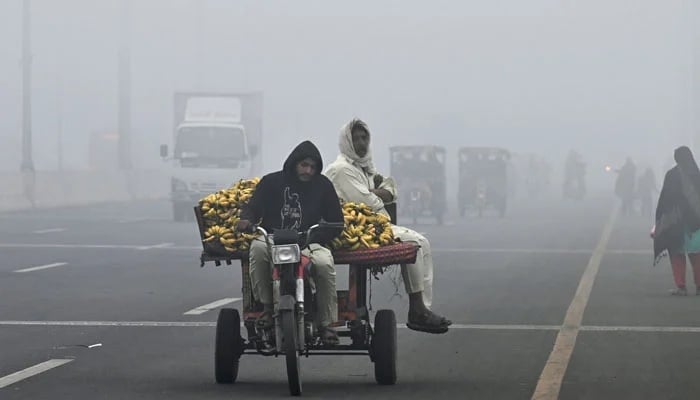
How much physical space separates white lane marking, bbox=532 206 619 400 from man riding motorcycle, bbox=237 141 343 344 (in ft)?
4.44

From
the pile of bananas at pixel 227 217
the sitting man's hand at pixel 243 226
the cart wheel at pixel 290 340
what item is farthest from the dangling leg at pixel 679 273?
the cart wheel at pixel 290 340

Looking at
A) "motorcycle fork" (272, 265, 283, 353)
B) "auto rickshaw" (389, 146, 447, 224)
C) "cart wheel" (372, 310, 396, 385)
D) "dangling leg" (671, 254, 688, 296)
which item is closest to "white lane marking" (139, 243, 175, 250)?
"dangling leg" (671, 254, 688, 296)

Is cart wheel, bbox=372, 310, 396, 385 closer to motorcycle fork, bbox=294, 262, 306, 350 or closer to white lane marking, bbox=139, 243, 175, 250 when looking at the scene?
motorcycle fork, bbox=294, 262, 306, 350

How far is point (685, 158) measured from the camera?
19141 mm

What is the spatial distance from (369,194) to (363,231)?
0.56 meters

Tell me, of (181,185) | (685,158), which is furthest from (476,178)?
(685,158)

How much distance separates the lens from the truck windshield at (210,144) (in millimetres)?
43969

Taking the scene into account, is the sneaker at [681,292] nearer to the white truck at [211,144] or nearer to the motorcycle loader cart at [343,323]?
the motorcycle loader cart at [343,323]

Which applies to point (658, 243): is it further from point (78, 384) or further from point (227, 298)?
point (78, 384)

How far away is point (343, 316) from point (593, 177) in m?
181

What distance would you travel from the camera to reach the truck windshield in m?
44.0

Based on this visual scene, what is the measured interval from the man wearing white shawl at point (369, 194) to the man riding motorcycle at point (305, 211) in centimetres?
67

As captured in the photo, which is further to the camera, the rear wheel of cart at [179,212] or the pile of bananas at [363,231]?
the rear wheel of cart at [179,212]

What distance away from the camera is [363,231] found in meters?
10.6
